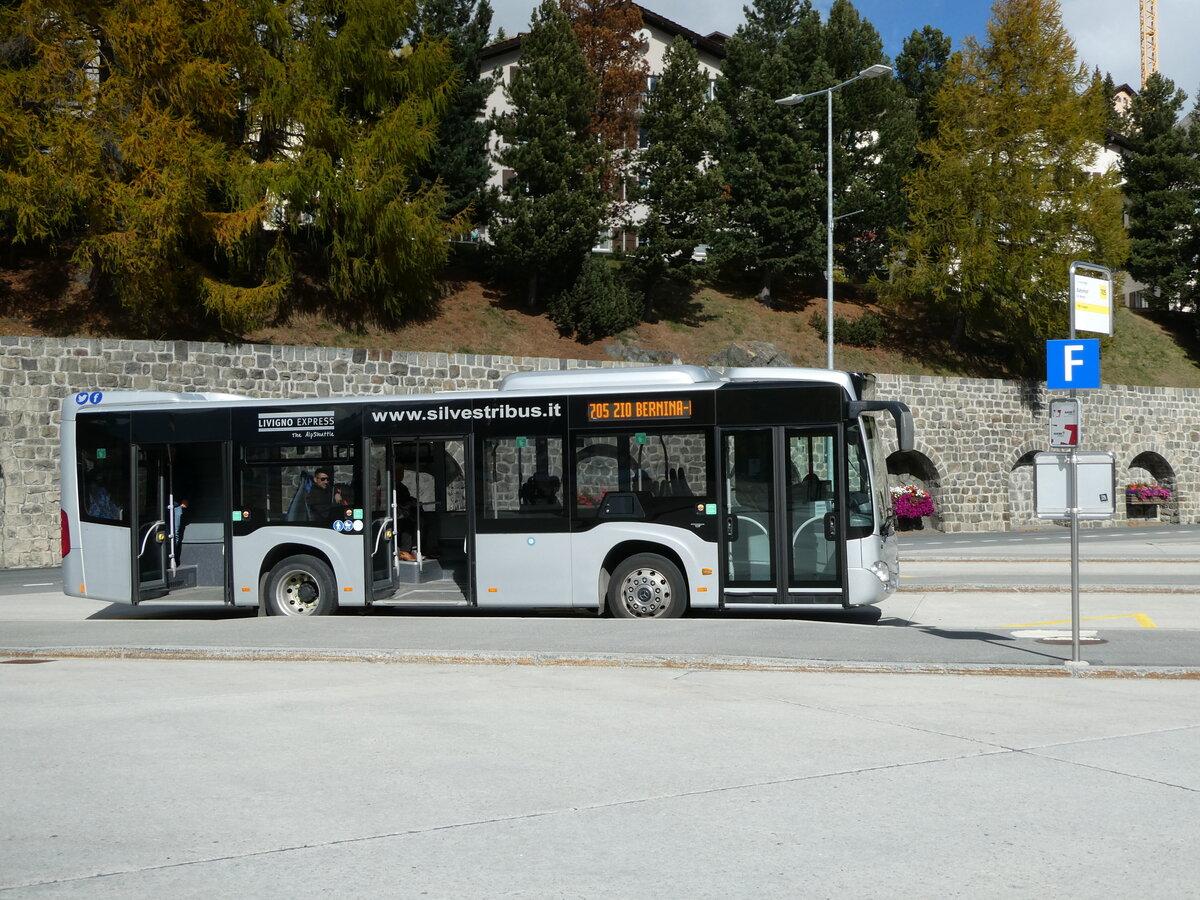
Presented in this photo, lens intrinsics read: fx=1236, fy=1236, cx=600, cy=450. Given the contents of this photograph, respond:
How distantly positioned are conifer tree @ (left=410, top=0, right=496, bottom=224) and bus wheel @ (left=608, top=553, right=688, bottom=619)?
27.5 metres

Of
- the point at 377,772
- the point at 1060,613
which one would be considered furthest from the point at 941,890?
the point at 1060,613

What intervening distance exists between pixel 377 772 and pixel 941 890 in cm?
332

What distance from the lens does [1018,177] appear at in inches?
1757

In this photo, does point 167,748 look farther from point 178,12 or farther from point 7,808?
point 178,12

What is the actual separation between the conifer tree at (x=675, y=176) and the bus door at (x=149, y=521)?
29.4 metres

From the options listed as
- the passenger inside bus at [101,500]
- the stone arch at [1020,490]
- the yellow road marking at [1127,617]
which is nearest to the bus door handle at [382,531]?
the passenger inside bus at [101,500]

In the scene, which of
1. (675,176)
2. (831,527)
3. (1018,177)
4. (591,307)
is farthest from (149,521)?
(1018,177)

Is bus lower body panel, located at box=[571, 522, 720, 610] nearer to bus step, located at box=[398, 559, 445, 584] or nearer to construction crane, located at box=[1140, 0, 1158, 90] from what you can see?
bus step, located at box=[398, 559, 445, 584]

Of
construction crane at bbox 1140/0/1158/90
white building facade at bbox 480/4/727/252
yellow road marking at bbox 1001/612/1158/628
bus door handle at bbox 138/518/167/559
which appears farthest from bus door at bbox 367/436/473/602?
construction crane at bbox 1140/0/1158/90

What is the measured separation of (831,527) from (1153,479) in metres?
34.2

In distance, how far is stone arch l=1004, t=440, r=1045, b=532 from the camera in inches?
1511

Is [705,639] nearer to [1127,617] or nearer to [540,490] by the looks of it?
[540,490]

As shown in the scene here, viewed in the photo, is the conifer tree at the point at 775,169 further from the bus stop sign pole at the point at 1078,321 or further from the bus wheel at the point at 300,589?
the bus stop sign pole at the point at 1078,321

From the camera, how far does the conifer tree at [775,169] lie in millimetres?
47656
